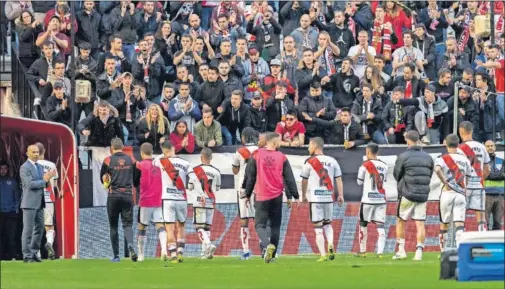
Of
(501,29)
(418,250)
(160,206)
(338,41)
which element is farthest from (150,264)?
(501,29)

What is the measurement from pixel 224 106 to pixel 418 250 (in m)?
6.27

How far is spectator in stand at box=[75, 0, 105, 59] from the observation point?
3103 cm

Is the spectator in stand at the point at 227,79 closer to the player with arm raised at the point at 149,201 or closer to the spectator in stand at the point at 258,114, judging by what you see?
the spectator in stand at the point at 258,114

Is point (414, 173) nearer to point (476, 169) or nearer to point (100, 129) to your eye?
point (476, 169)

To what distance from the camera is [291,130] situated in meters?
28.8

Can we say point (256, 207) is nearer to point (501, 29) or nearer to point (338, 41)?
point (338, 41)

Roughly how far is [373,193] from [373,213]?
359 mm

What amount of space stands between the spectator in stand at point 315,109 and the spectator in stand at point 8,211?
5879 mm

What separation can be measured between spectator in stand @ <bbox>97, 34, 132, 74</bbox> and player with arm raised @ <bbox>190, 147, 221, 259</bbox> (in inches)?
209

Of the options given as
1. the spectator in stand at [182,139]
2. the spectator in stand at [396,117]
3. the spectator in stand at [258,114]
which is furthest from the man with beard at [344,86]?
the spectator in stand at [182,139]

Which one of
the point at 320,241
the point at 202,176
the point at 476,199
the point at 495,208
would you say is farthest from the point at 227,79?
the point at 476,199

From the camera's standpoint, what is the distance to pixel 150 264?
24312 mm

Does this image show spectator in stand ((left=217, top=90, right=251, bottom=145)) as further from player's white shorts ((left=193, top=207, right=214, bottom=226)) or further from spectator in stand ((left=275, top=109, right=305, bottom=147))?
player's white shorts ((left=193, top=207, right=214, bottom=226))

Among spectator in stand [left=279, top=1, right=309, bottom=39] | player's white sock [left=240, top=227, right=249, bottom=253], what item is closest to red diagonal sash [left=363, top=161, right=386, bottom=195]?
player's white sock [left=240, top=227, right=249, bottom=253]
